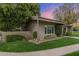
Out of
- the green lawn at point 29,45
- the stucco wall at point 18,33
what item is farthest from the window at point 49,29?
the stucco wall at point 18,33

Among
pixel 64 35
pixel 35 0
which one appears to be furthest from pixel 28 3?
pixel 64 35

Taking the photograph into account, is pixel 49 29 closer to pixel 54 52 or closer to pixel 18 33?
pixel 54 52

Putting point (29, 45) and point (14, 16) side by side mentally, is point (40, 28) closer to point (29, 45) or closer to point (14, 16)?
point (29, 45)

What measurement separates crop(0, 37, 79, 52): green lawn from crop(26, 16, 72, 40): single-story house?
118mm

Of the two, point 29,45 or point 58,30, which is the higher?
point 58,30

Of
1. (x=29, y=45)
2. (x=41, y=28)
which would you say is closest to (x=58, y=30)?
(x=41, y=28)

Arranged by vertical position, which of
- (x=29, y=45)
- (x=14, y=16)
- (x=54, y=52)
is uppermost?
(x=14, y=16)

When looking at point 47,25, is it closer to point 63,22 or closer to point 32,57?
point 63,22

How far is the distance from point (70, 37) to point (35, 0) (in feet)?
2.79

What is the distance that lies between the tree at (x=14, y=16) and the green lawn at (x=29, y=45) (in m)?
0.26

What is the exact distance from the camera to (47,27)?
192 inches

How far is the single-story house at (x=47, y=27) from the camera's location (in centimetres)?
485

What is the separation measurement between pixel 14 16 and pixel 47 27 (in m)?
0.57

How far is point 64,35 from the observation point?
495 centimetres
